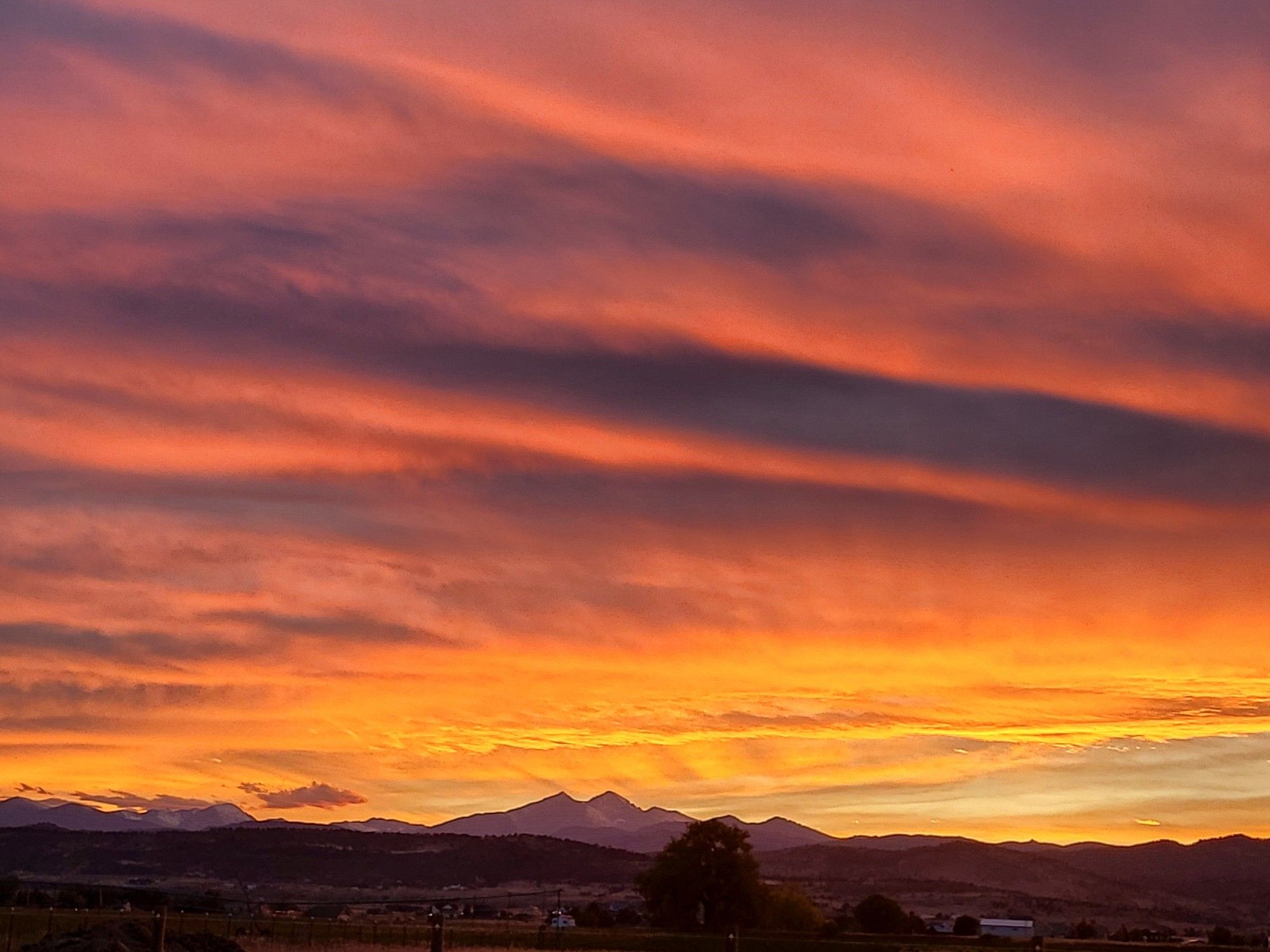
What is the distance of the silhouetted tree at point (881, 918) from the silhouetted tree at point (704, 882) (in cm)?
1456

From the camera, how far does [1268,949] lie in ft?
364

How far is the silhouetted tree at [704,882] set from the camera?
121 meters

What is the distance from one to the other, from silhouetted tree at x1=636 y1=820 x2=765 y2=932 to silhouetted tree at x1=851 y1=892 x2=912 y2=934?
14.6m

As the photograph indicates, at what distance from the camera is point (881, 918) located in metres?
133

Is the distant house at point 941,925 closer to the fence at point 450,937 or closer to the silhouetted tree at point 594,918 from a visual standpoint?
the silhouetted tree at point 594,918

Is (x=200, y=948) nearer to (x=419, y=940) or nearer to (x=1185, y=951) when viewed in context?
(x=419, y=940)

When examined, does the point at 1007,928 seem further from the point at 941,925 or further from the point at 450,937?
the point at 450,937

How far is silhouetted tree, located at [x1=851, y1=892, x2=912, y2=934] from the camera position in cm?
13162

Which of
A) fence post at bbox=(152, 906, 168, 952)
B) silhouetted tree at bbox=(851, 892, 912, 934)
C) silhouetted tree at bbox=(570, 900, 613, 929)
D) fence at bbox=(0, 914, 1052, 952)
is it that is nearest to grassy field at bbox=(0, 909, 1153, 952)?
fence at bbox=(0, 914, 1052, 952)

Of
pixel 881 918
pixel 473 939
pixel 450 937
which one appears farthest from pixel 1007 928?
pixel 450 937

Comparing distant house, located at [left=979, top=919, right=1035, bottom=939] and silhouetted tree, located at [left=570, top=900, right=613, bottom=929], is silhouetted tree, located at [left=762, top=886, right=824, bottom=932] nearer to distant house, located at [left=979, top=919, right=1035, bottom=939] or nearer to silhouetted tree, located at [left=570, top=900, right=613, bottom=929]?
silhouetted tree, located at [left=570, top=900, right=613, bottom=929]

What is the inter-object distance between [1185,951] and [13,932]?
69848 millimetres

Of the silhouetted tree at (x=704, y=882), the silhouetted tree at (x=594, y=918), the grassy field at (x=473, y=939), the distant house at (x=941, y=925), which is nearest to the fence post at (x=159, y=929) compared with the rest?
the grassy field at (x=473, y=939)

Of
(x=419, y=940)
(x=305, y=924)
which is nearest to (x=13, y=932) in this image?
(x=419, y=940)
